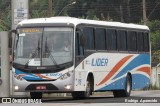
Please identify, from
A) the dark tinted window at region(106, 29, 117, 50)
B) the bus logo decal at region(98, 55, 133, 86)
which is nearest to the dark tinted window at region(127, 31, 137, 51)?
the bus logo decal at region(98, 55, 133, 86)

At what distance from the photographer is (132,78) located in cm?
3356

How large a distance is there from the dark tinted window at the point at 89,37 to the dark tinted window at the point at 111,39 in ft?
5.03

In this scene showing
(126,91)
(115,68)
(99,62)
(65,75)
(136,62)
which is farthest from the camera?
(136,62)

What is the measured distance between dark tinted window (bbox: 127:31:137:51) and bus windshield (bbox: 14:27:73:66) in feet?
19.5

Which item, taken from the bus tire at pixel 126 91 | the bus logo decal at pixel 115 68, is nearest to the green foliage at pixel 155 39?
the bus tire at pixel 126 91

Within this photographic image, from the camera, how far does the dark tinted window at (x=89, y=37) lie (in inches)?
1143

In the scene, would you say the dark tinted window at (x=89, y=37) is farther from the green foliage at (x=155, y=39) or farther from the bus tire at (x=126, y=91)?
the green foliage at (x=155, y=39)

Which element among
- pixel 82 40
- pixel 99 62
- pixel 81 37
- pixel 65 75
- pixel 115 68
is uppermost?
pixel 81 37

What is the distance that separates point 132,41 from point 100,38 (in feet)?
11.3

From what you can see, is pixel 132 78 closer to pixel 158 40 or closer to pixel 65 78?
pixel 65 78

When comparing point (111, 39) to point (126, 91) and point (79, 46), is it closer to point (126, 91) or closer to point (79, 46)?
point (126, 91)

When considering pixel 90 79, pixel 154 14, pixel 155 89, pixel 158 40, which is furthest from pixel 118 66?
pixel 154 14

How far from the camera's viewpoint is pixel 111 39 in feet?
103

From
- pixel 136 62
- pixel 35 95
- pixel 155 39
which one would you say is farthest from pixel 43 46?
pixel 155 39
